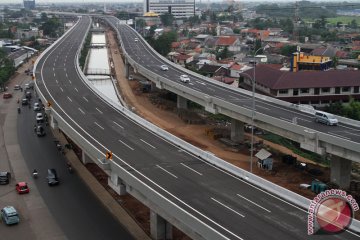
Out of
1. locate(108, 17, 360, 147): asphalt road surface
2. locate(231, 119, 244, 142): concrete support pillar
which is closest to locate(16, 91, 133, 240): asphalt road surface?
locate(231, 119, 244, 142): concrete support pillar

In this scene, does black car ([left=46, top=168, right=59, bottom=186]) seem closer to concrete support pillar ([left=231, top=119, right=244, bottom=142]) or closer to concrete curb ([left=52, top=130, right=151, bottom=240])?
concrete curb ([left=52, top=130, right=151, bottom=240])

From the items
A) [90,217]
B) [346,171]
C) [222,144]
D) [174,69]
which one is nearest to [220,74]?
[174,69]

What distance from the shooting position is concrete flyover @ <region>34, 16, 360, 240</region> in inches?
875

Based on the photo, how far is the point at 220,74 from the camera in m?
82.8

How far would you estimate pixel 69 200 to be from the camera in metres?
33.7

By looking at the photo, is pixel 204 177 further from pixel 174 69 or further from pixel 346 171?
pixel 174 69

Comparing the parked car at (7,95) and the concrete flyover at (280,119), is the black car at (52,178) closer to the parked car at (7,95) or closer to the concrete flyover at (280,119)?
the concrete flyover at (280,119)

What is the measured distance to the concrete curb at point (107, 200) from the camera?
28656mm

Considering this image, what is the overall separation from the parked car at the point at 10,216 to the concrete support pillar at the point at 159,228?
883 centimetres

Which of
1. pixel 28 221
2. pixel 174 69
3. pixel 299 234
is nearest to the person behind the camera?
pixel 299 234

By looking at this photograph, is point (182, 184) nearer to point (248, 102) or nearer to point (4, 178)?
point (4, 178)

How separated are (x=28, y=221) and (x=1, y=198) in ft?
16.4

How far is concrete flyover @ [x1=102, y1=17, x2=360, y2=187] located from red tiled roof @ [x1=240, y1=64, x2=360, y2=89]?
8423mm

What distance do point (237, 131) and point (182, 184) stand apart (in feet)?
68.4
